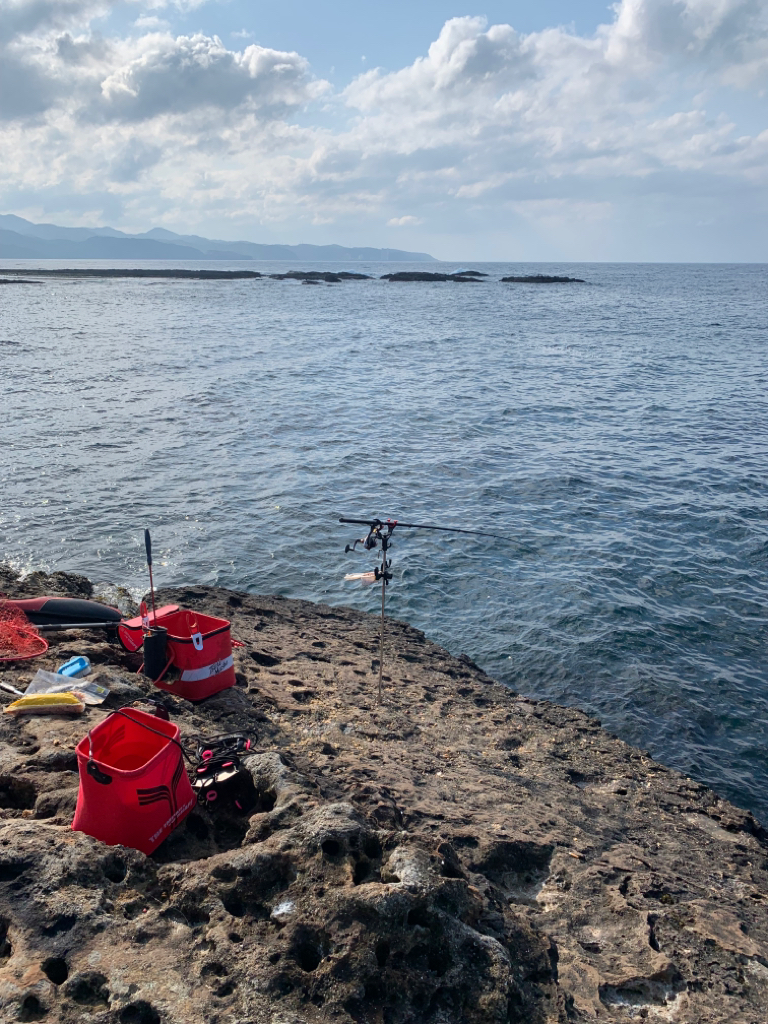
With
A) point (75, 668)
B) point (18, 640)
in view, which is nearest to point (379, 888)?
point (75, 668)

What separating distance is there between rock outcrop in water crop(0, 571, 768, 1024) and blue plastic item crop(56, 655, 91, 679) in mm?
294

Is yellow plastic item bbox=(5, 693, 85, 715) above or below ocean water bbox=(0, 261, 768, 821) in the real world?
above

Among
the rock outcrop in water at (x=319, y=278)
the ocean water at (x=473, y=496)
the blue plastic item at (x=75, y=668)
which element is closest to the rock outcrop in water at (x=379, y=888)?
the blue plastic item at (x=75, y=668)

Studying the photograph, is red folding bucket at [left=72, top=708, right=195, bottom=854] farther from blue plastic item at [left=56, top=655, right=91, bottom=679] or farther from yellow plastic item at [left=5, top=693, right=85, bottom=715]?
blue plastic item at [left=56, top=655, right=91, bottom=679]

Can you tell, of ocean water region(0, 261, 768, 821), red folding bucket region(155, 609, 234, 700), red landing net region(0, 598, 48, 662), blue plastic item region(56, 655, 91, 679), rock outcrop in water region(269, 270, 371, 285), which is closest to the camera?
blue plastic item region(56, 655, 91, 679)

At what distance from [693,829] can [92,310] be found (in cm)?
6750

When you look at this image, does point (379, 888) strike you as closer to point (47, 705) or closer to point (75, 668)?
point (47, 705)

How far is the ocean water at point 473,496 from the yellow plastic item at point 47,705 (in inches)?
260

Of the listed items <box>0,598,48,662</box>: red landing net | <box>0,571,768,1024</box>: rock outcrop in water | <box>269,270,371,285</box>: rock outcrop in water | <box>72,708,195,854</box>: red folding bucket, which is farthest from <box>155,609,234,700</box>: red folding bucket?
<box>269,270,371,285</box>: rock outcrop in water

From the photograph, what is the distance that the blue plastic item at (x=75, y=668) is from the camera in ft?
25.0

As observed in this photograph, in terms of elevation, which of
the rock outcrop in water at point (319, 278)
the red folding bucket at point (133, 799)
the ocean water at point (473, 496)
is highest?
the rock outcrop in water at point (319, 278)

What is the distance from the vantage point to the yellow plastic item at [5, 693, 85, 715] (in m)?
6.50

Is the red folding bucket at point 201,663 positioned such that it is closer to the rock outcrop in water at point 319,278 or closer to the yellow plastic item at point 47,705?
the yellow plastic item at point 47,705

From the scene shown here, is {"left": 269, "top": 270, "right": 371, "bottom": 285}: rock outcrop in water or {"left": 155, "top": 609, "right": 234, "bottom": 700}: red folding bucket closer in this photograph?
{"left": 155, "top": 609, "right": 234, "bottom": 700}: red folding bucket
